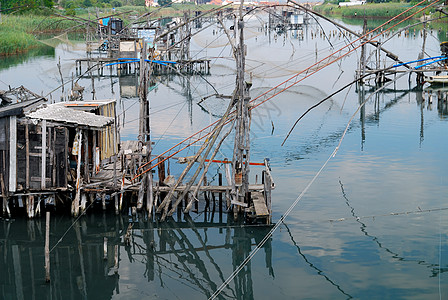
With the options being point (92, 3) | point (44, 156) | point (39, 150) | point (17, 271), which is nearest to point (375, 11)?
point (92, 3)

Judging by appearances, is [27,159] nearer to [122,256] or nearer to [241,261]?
[122,256]

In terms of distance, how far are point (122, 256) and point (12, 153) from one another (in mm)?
4745

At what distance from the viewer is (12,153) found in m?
18.0

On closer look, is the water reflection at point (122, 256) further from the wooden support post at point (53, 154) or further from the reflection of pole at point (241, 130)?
the wooden support post at point (53, 154)

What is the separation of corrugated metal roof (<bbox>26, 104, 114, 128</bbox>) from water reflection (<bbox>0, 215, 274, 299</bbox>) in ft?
10.9

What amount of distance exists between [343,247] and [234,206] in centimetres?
375

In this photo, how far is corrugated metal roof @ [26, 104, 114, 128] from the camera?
18062mm

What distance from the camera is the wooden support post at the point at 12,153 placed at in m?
17.9

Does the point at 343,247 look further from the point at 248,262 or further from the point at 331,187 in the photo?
the point at 331,187

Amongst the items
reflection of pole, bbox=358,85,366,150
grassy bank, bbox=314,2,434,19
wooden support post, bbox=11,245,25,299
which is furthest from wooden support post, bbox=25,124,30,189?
grassy bank, bbox=314,2,434,19

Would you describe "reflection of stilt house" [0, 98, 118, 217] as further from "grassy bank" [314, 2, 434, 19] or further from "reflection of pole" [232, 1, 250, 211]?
"grassy bank" [314, 2, 434, 19]

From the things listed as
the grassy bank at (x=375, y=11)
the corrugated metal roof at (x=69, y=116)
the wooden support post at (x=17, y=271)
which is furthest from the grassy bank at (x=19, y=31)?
the grassy bank at (x=375, y=11)

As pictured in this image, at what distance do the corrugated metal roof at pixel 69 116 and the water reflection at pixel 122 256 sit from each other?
10.9 ft

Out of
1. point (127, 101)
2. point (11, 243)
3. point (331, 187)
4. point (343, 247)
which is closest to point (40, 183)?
point (11, 243)
